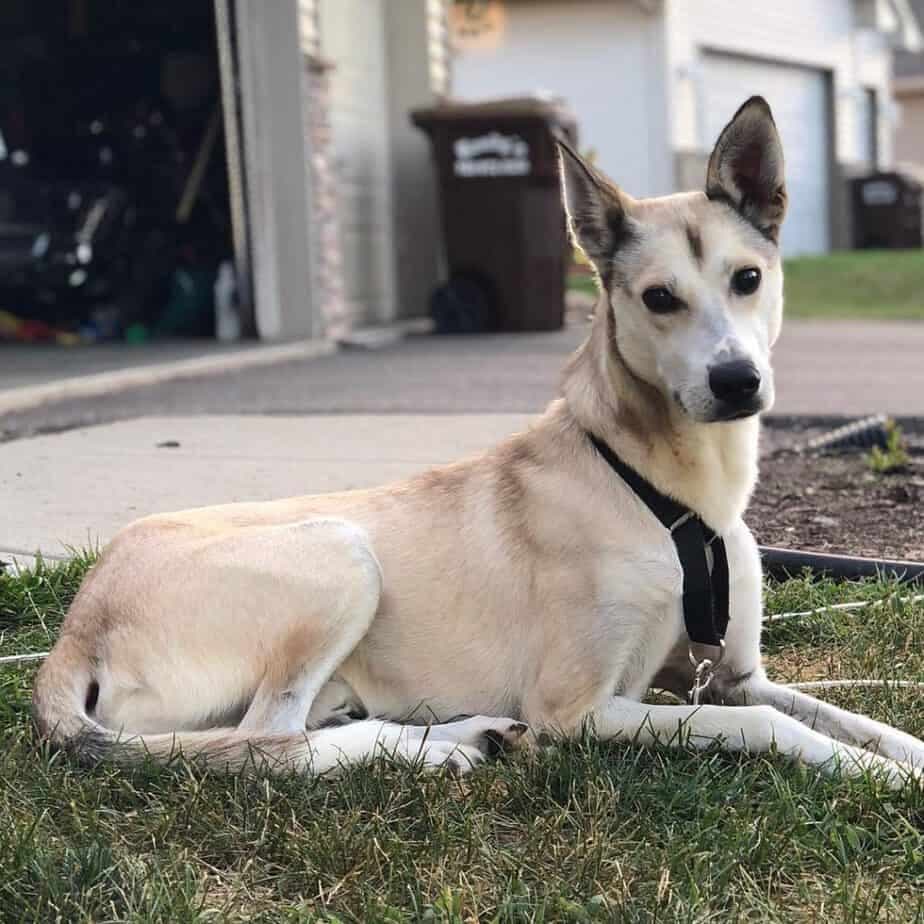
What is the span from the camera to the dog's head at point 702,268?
3.11 m

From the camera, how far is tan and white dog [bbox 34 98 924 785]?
10.2ft

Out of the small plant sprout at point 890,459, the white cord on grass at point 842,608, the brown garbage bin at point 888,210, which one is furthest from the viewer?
the brown garbage bin at point 888,210

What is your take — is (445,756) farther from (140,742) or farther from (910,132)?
(910,132)

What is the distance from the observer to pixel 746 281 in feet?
10.5

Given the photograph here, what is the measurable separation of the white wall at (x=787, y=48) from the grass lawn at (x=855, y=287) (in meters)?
3.76

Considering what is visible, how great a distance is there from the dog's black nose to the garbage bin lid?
10.1 metres

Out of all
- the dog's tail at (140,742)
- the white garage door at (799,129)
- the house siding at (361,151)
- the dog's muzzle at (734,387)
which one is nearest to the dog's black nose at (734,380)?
the dog's muzzle at (734,387)

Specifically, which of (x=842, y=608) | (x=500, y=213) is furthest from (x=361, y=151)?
(x=842, y=608)

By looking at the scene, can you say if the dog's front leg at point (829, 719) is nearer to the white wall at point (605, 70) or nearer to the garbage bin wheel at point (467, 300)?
the garbage bin wheel at point (467, 300)

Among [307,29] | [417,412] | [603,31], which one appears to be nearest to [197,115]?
[307,29]

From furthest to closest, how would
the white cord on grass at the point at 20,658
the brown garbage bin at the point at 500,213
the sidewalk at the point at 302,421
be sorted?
the brown garbage bin at the point at 500,213 → the sidewalk at the point at 302,421 → the white cord on grass at the point at 20,658

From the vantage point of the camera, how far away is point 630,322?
328 cm

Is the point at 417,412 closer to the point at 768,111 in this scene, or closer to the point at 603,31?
the point at 768,111

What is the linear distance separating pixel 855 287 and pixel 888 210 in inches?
433
